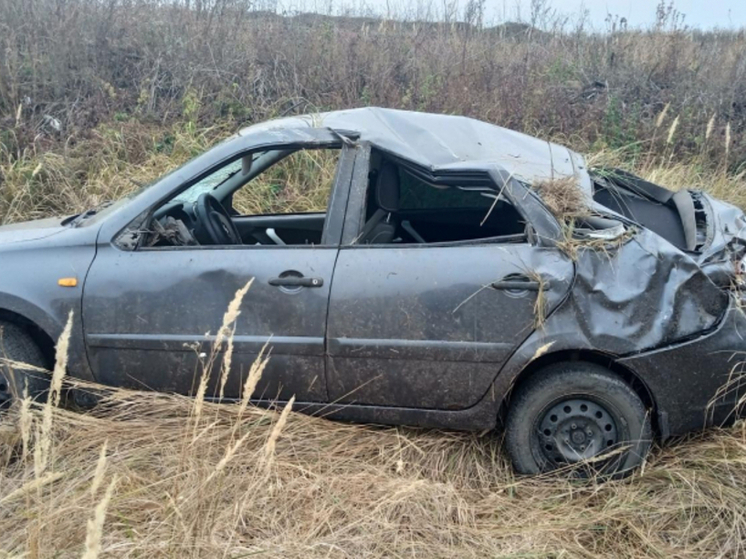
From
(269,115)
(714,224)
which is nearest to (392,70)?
(269,115)

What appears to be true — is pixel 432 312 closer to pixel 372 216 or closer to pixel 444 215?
Answer: pixel 372 216

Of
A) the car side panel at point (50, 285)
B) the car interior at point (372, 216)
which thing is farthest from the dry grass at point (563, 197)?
the car side panel at point (50, 285)

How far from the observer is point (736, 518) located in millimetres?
2758

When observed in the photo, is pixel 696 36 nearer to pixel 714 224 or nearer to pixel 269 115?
pixel 269 115

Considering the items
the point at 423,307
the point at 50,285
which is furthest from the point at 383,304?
the point at 50,285

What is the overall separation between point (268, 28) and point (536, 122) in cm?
375

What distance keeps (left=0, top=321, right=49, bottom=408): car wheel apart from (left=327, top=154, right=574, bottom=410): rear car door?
4.64 feet

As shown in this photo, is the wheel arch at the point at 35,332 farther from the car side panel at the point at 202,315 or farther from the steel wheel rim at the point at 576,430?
the steel wheel rim at the point at 576,430

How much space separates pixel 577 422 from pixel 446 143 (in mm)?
1486

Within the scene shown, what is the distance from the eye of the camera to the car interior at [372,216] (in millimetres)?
3393

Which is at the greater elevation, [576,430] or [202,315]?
[202,315]

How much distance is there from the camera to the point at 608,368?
3.04m

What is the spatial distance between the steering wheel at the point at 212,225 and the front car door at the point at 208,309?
0.36 metres

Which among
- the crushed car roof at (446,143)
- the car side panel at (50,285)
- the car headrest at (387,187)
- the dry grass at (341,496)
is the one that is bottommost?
the dry grass at (341,496)
